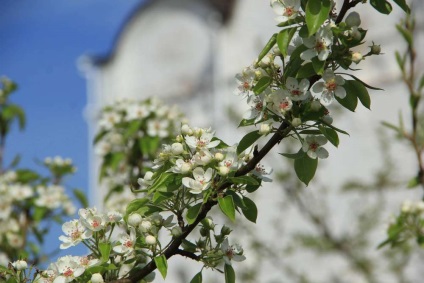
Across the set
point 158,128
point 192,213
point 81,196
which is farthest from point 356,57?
point 81,196

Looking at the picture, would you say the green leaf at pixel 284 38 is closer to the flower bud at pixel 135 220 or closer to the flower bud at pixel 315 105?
the flower bud at pixel 315 105

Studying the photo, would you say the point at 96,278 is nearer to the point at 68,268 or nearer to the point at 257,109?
the point at 68,268

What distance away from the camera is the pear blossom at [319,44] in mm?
1110

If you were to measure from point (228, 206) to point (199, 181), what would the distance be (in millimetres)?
74

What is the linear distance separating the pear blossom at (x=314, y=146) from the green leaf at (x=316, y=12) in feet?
0.67

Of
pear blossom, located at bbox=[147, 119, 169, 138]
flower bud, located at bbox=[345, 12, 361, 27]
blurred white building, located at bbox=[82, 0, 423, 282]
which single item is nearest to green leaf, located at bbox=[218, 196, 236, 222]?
flower bud, located at bbox=[345, 12, 361, 27]

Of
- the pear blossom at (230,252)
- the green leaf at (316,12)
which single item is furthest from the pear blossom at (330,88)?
the pear blossom at (230,252)

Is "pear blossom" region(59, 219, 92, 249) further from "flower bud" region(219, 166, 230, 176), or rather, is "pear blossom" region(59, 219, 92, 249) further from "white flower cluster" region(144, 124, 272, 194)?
"flower bud" region(219, 166, 230, 176)

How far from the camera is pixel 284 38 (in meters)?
1.13

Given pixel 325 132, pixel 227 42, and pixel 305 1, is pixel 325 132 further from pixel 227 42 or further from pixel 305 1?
pixel 227 42

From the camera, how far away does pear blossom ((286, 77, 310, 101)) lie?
3.75ft

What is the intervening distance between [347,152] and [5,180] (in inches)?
275

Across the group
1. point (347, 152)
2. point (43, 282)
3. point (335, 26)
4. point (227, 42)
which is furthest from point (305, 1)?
point (227, 42)

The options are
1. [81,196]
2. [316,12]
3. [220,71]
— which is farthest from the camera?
[220,71]
